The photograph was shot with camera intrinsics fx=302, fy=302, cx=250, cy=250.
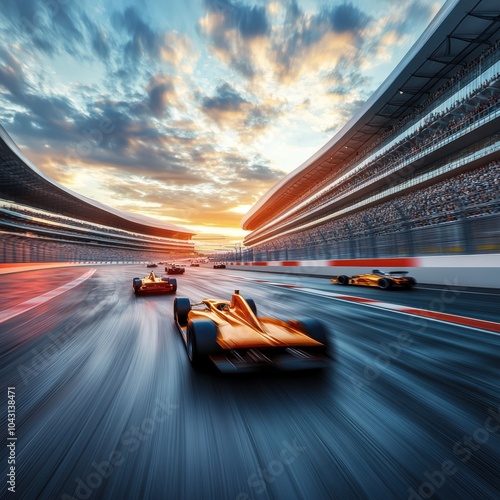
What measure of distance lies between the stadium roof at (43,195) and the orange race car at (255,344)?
33.2 meters

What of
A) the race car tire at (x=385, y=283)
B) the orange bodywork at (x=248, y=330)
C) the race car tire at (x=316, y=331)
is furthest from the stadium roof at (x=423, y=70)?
the orange bodywork at (x=248, y=330)

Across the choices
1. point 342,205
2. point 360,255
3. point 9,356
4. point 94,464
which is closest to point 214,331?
point 94,464

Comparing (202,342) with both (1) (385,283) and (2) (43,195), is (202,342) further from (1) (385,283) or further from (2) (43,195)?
(2) (43,195)

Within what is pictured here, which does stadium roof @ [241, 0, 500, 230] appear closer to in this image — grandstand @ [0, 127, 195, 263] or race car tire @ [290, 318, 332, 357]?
race car tire @ [290, 318, 332, 357]

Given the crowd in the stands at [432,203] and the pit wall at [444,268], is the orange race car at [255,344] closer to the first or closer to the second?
the pit wall at [444,268]

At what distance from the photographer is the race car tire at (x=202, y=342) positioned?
281cm

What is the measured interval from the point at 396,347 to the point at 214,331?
2.15 metres

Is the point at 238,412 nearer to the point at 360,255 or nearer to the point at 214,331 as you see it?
the point at 214,331

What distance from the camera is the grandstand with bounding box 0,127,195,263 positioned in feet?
125

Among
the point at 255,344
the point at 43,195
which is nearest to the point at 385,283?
the point at 255,344

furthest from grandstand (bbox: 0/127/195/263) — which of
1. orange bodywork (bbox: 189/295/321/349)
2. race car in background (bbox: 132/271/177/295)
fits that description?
orange bodywork (bbox: 189/295/321/349)

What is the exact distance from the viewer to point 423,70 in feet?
71.0

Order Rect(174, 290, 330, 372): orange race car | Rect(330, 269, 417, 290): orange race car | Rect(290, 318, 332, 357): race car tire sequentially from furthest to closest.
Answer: Rect(330, 269, 417, 290): orange race car, Rect(290, 318, 332, 357): race car tire, Rect(174, 290, 330, 372): orange race car

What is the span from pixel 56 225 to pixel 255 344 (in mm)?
72123
